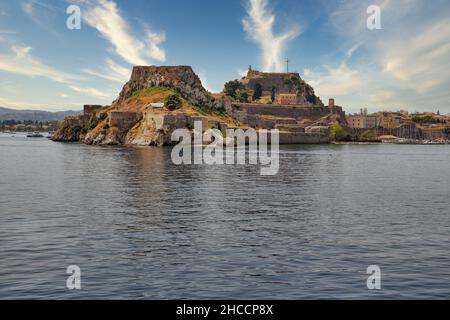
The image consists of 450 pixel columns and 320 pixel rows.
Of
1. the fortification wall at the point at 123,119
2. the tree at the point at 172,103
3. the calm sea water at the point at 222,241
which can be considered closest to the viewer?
the calm sea water at the point at 222,241

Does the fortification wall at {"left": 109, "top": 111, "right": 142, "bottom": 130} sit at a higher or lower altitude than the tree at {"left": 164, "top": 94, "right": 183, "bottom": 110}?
lower

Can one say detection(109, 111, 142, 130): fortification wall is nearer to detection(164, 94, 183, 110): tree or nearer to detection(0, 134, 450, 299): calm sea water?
detection(164, 94, 183, 110): tree

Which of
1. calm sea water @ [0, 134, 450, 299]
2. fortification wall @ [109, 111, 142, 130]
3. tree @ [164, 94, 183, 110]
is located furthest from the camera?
tree @ [164, 94, 183, 110]

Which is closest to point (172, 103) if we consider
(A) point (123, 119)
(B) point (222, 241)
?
(A) point (123, 119)

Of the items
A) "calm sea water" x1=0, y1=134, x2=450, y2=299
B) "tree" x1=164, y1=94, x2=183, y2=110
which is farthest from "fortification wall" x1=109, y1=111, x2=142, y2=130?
"calm sea water" x1=0, y1=134, x2=450, y2=299

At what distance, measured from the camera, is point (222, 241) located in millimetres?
27844

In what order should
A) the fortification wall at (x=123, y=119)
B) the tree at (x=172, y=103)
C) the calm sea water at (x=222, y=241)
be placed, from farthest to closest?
the tree at (x=172, y=103) < the fortification wall at (x=123, y=119) < the calm sea water at (x=222, y=241)

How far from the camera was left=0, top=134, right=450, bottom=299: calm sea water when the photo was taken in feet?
65.4

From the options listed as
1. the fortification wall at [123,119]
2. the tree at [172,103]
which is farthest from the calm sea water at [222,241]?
the tree at [172,103]

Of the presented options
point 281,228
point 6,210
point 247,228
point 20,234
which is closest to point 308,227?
point 281,228

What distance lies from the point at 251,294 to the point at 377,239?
40.2 ft

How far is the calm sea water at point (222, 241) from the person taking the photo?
1994cm

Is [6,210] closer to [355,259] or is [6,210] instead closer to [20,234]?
[20,234]

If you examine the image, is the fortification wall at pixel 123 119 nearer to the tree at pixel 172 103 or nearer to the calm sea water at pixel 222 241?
the tree at pixel 172 103
